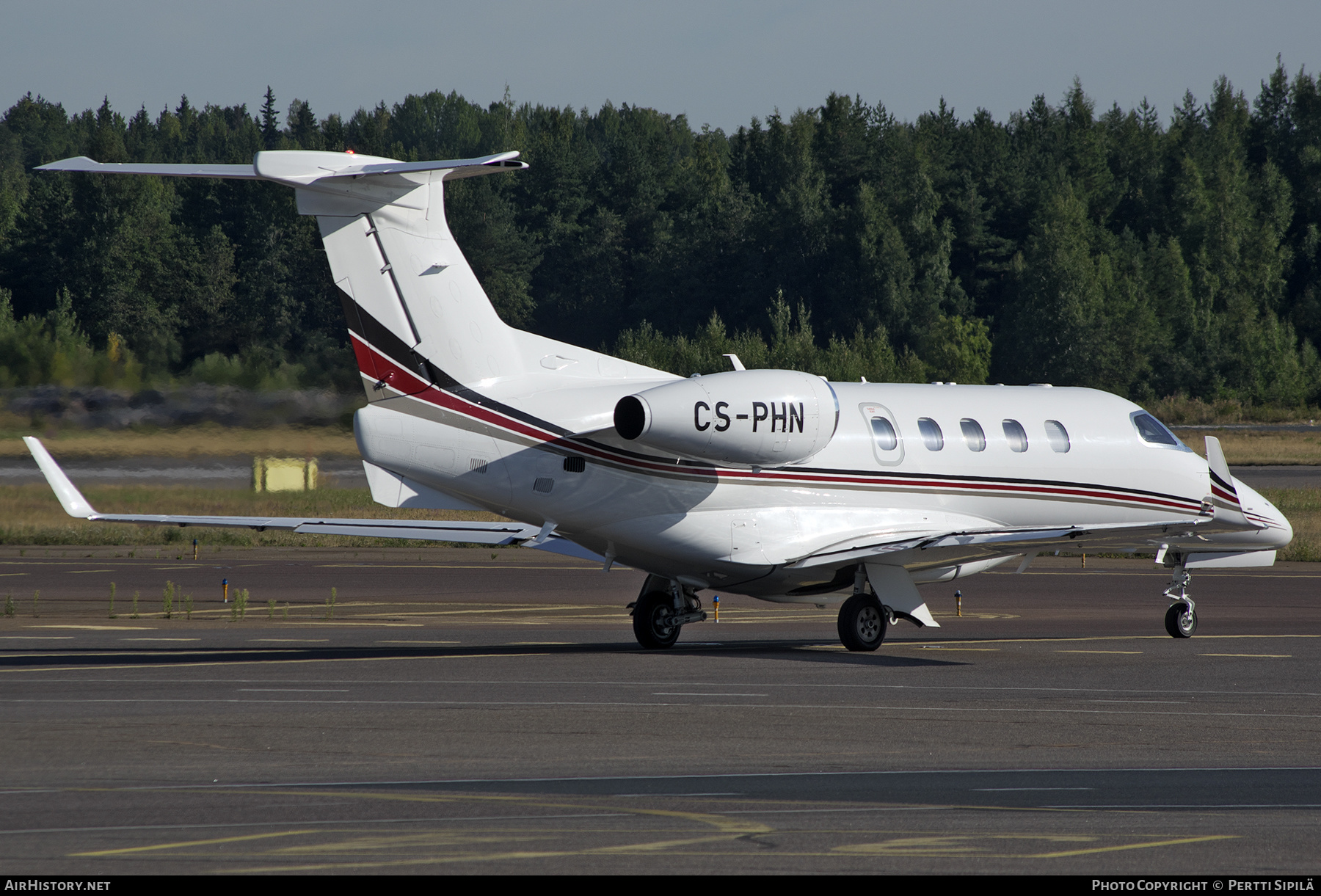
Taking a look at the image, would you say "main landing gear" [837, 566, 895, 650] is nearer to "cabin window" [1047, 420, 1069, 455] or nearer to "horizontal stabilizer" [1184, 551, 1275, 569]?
"cabin window" [1047, 420, 1069, 455]

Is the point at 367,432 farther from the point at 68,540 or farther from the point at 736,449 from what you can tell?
the point at 68,540

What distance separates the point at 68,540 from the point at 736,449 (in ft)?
98.6

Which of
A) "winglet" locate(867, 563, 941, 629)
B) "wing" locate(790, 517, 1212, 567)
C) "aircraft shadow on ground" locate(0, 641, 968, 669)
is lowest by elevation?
"aircraft shadow on ground" locate(0, 641, 968, 669)

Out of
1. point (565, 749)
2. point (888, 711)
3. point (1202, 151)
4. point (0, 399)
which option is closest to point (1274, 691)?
point (888, 711)

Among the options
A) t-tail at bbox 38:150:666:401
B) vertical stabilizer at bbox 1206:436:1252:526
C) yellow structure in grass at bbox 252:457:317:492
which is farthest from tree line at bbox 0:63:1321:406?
t-tail at bbox 38:150:666:401

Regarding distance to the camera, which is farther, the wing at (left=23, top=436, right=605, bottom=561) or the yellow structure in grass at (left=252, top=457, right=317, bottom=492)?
the yellow structure in grass at (left=252, top=457, right=317, bottom=492)

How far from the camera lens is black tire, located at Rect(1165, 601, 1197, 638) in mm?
23969

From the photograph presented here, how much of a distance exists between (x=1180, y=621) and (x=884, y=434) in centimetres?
578

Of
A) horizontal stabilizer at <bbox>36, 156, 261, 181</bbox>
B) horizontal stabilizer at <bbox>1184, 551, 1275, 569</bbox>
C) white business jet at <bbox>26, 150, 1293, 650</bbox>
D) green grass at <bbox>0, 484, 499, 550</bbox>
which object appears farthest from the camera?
green grass at <bbox>0, 484, 499, 550</bbox>

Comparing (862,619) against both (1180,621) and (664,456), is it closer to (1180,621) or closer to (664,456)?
(664,456)

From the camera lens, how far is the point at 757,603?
31797 mm

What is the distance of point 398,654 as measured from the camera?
21406 mm

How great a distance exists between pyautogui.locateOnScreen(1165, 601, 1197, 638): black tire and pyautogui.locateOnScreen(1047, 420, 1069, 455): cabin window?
2.90 metres

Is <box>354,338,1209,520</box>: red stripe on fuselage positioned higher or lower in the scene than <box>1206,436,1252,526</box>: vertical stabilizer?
higher
